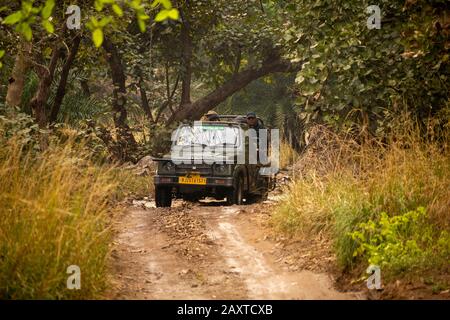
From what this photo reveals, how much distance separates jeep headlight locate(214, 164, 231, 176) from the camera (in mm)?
12930

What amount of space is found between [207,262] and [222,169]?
15.8 feet

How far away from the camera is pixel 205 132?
14023 millimetres

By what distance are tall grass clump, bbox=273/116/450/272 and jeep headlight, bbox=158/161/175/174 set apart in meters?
3.34

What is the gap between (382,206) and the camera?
8039mm

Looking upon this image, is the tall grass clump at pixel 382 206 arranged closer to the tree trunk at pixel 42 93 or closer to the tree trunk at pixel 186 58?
the tree trunk at pixel 42 93

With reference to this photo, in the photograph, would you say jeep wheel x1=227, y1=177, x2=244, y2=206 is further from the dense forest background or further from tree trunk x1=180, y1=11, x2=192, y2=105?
tree trunk x1=180, y1=11, x2=192, y2=105

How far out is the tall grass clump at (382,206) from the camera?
727cm

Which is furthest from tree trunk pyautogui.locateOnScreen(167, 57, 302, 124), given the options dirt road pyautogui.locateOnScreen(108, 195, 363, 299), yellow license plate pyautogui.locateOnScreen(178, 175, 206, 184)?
dirt road pyautogui.locateOnScreen(108, 195, 363, 299)

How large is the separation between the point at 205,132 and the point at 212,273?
6570 mm

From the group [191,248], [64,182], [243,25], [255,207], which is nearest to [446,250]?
[191,248]

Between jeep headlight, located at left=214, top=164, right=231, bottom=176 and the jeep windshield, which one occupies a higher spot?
the jeep windshield

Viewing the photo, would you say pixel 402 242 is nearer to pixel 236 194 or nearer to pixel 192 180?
pixel 192 180

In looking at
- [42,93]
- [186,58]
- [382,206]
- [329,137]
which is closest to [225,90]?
[186,58]

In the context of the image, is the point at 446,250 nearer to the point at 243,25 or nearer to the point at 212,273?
the point at 212,273
